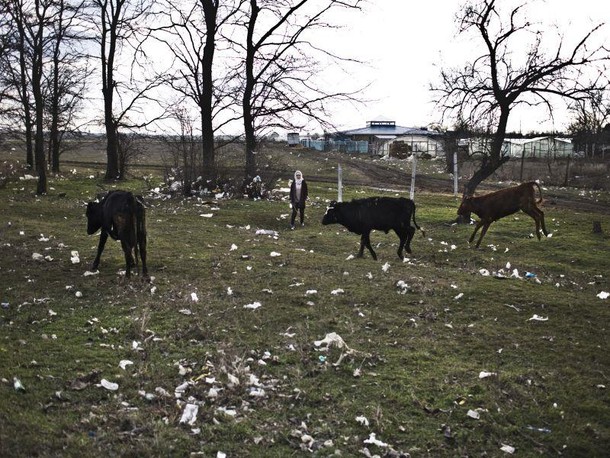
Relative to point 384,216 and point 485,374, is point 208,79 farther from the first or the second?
point 485,374

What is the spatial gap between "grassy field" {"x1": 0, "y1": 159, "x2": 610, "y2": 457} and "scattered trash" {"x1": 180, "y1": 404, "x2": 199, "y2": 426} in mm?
38

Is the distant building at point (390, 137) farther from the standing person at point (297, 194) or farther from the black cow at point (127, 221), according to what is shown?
the black cow at point (127, 221)

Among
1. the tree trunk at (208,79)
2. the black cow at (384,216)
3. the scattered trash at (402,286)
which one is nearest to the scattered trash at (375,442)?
the scattered trash at (402,286)

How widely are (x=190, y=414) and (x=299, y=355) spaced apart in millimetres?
1845

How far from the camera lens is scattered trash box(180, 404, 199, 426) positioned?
531 centimetres

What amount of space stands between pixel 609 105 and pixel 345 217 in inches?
413

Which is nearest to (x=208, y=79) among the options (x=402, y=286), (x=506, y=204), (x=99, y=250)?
(x=506, y=204)

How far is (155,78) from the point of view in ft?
103

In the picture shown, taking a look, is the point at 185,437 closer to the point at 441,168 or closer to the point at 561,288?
the point at 561,288

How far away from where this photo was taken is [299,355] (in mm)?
6949

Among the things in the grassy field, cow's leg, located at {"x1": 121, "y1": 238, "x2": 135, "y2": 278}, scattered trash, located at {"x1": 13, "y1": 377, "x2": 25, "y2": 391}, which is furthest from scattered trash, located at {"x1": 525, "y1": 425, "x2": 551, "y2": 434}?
cow's leg, located at {"x1": 121, "y1": 238, "x2": 135, "y2": 278}

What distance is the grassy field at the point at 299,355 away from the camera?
5176 mm

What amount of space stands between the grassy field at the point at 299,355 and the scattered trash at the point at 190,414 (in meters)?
0.04

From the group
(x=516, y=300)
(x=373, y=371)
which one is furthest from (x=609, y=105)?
(x=373, y=371)
